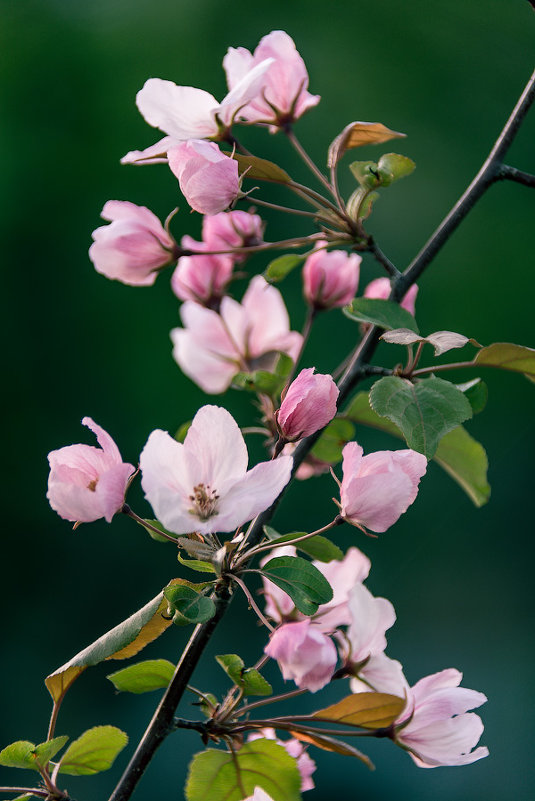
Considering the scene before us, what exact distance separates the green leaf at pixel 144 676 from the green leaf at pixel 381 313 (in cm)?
26

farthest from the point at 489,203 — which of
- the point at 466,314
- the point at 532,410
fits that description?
the point at 532,410

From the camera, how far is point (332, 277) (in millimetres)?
812

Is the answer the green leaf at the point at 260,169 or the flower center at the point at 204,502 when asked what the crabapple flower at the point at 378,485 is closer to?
→ the flower center at the point at 204,502

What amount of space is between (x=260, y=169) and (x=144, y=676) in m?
0.35

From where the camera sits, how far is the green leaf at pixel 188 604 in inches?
18.6

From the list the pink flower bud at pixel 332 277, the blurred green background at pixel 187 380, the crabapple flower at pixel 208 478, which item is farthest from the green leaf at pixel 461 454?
the blurred green background at pixel 187 380

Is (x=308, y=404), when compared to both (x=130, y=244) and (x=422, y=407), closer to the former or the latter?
(x=422, y=407)

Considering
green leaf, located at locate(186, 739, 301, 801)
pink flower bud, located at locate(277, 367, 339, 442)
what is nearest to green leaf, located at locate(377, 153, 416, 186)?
pink flower bud, located at locate(277, 367, 339, 442)

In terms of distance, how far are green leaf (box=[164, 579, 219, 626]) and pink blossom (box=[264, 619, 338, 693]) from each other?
73mm

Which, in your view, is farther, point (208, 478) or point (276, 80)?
point (276, 80)

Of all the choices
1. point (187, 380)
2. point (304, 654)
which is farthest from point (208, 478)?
point (187, 380)

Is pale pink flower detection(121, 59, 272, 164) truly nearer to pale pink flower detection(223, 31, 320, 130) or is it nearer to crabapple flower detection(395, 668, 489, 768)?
pale pink flower detection(223, 31, 320, 130)

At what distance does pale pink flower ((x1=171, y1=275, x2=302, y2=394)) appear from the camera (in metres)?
0.87

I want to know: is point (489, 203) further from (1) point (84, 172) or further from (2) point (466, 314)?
(1) point (84, 172)
